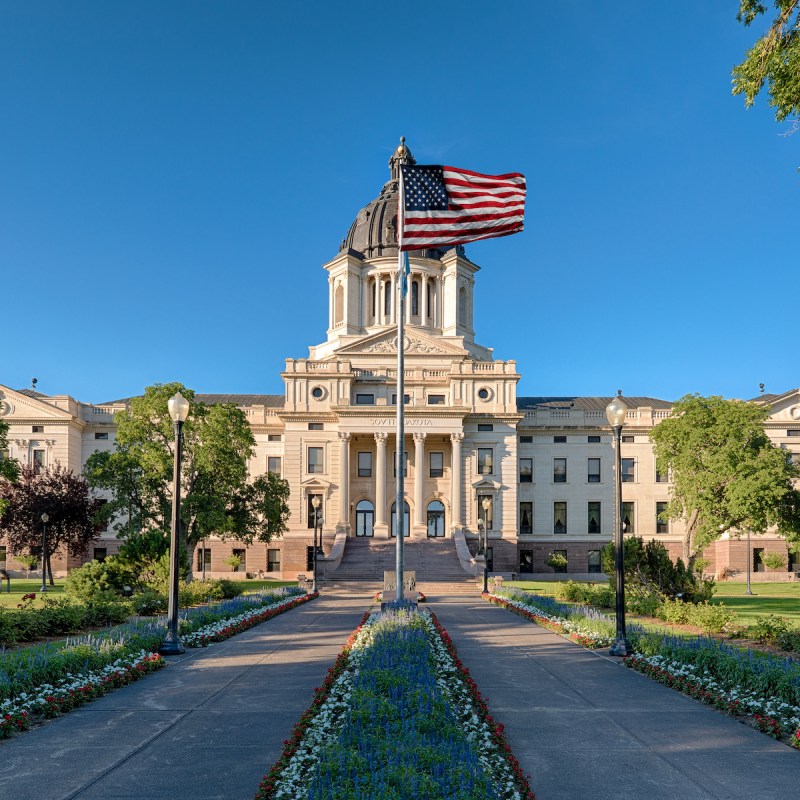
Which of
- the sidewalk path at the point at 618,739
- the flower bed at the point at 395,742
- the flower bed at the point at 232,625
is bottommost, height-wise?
the flower bed at the point at 232,625

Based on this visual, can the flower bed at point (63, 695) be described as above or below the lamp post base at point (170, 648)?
above

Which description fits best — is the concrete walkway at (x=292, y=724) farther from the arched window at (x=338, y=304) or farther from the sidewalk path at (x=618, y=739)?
the arched window at (x=338, y=304)

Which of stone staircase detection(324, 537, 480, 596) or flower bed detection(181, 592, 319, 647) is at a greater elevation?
flower bed detection(181, 592, 319, 647)

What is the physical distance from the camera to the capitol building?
57.1m

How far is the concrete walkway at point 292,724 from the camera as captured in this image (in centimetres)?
826

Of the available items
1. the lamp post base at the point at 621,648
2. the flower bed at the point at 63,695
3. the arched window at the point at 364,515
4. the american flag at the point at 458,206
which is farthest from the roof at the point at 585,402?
the flower bed at the point at 63,695

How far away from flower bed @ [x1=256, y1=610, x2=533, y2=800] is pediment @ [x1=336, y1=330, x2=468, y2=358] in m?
47.9

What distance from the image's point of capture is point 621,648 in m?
17.3

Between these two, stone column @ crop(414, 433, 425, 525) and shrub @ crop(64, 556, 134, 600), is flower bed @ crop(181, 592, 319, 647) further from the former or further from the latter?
stone column @ crop(414, 433, 425, 525)

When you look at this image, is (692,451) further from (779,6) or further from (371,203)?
(371,203)

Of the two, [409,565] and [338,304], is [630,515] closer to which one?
[409,565]

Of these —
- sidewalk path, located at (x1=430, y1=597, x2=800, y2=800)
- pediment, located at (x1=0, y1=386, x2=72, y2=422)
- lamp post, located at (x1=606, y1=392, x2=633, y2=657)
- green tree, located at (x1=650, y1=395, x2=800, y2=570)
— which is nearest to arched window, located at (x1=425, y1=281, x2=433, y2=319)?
green tree, located at (x1=650, y1=395, x2=800, y2=570)

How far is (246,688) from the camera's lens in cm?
1341

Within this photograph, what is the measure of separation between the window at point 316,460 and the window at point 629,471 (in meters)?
25.2
